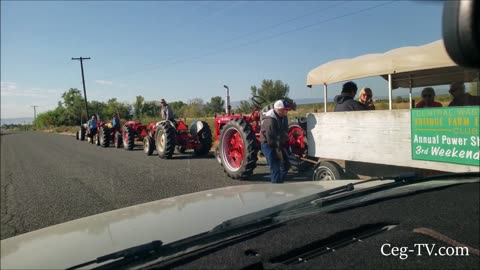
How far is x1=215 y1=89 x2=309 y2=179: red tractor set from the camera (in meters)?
7.53

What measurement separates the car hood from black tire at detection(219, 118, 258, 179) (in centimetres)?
448

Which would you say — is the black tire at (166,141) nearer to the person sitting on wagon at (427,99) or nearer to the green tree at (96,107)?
the person sitting on wagon at (427,99)

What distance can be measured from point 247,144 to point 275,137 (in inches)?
42.5

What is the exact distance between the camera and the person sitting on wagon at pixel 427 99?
16.1 feet

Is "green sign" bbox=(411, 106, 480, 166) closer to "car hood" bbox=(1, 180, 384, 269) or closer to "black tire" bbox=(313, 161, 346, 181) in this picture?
"black tire" bbox=(313, 161, 346, 181)

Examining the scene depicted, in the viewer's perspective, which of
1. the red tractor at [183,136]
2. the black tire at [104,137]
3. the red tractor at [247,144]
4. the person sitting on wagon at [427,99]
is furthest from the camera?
the black tire at [104,137]

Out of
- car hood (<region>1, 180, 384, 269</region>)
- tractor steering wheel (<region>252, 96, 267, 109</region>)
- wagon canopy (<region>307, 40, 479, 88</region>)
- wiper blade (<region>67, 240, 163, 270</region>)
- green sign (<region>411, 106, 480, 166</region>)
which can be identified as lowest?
car hood (<region>1, 180, 384, 269</region>)

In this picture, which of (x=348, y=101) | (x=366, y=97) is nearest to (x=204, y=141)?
(x=366, y=97)

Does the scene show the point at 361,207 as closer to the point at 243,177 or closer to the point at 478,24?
the point at 478,24

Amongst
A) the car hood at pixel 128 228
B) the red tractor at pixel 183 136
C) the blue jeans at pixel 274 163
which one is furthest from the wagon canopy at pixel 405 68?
the red tractor at pixel 183 136

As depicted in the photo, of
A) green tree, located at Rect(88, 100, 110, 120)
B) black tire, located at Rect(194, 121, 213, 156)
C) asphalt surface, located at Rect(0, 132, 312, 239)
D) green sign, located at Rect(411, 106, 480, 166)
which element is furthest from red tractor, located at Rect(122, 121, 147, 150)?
green tree, located at Rect(88, 100, 110, 120)

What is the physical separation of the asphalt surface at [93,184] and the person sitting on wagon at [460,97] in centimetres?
342

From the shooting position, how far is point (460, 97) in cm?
427

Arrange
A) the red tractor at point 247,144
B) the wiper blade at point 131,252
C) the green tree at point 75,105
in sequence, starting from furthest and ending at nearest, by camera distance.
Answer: the green tree at point 75,105
the red tractor at point 247,144
the wiper blade at point 131,252
